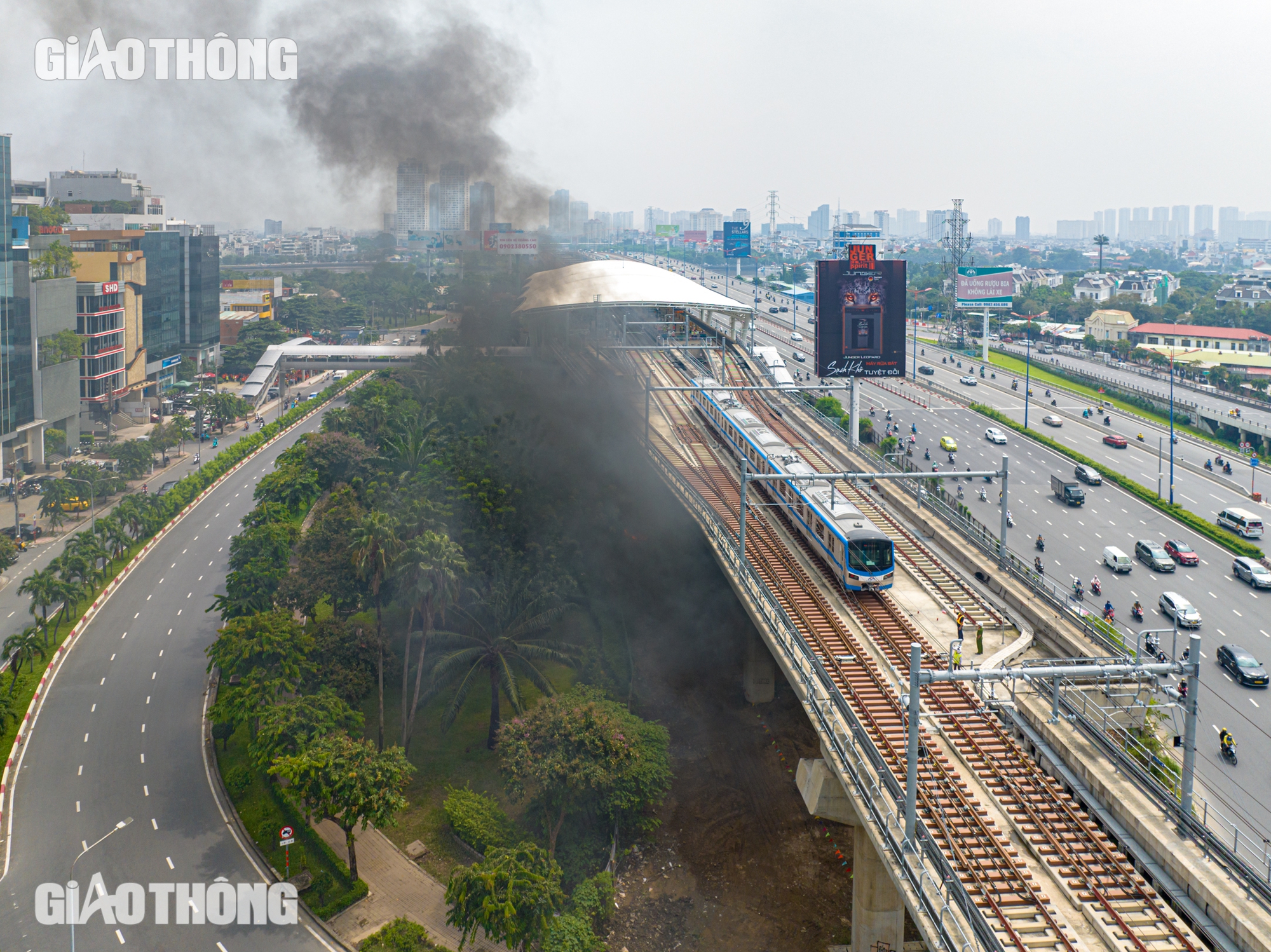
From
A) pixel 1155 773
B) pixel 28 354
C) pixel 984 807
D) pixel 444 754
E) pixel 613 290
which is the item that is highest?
pixel 613 290

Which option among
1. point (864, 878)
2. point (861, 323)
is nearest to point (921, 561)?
point (864, 878)

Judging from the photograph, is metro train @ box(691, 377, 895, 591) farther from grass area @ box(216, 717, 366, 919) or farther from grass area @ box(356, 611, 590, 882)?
grass area @ box(216, 717, 366, 919)

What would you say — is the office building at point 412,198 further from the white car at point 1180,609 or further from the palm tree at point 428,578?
the white car at point 1180,609

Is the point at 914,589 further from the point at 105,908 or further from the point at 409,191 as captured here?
the point at 409,191

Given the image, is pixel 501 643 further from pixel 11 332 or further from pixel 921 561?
pixel 11 332

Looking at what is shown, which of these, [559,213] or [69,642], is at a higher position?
[559,213]

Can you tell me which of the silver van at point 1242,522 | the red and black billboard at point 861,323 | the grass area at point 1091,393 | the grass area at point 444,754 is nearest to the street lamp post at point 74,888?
the grass area at point 444,754
